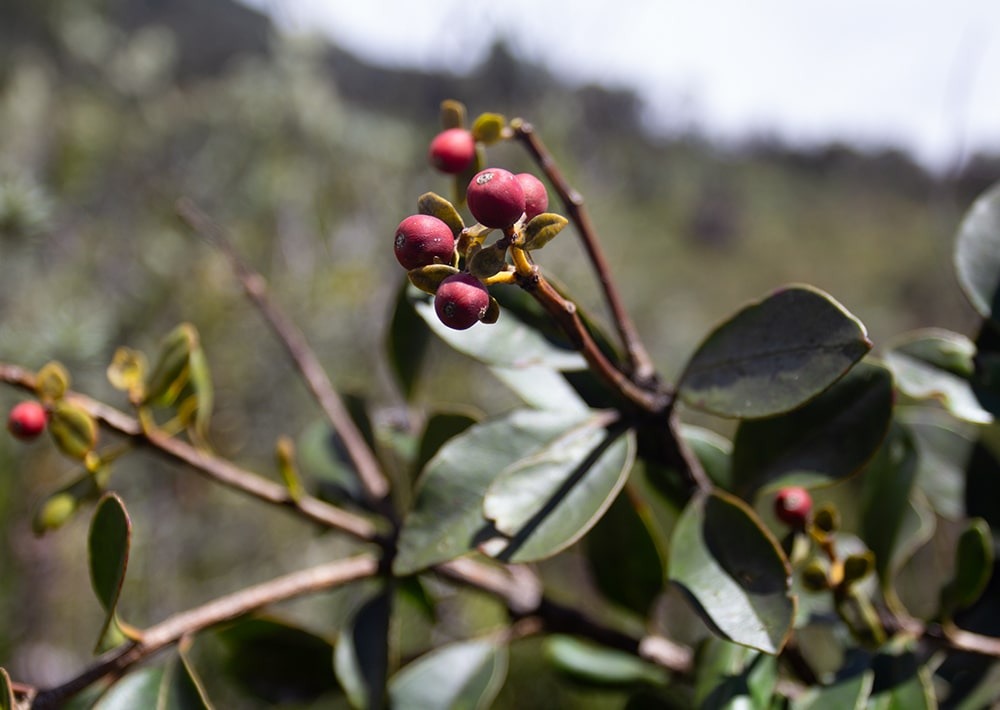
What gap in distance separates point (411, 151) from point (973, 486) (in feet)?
13.6

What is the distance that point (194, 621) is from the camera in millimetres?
402

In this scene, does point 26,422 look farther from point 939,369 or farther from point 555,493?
point 939,369

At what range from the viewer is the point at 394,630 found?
51 cm

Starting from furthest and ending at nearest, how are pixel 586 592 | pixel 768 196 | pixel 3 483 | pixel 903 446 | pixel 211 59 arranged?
pixel 768 196 → pixel 211 59 → pixel 586 592 → pixel 3 483 → pixel 903 446

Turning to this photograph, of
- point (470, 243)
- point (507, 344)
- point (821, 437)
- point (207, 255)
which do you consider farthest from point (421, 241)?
point (207, 255)

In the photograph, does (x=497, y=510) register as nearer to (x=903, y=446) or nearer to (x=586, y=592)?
(x=903, y=446)

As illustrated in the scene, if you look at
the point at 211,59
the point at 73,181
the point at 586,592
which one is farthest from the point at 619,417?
the point at 211,59

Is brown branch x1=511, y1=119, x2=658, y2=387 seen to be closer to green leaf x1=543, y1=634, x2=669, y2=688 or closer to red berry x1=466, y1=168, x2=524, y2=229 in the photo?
red berry x1=466, y1=168, x2=524, y2=229

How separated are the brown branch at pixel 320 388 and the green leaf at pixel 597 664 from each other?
176 millimetres

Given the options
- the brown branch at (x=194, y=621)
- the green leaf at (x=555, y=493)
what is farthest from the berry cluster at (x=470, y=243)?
the brown branch at (x=194, y=621)

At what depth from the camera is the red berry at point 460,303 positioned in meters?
0.26

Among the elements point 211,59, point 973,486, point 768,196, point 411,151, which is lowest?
point 768,196

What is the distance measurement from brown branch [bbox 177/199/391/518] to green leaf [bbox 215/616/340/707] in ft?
0.33

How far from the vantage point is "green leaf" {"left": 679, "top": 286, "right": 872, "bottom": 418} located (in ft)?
1.07
